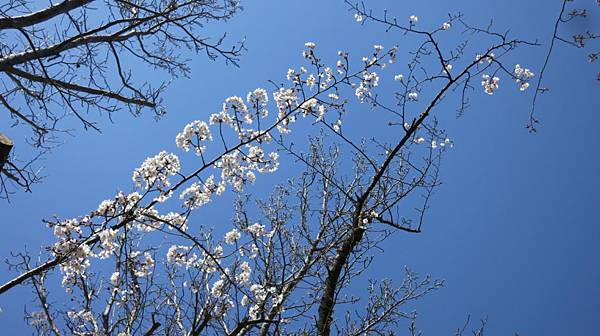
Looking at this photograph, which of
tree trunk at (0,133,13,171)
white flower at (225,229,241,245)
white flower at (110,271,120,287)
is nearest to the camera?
tree trunk at (0,133,13,171)

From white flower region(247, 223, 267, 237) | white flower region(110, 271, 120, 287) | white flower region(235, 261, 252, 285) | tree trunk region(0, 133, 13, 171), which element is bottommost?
tree trunk region(0, 133, 13, 171)

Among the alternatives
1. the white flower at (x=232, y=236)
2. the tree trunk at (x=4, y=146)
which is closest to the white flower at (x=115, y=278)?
the white flower at (x=232, y=236)

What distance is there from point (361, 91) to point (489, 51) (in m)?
2.06

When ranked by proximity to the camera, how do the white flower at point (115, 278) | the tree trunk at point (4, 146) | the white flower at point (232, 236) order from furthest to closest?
1. the white flower at point (232, 236)
2. the white flower at point (115, 278)
3. the tree trunk at point (4, 146)

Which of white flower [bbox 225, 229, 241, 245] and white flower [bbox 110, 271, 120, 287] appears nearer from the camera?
white flower [bbox 110, 271, 120, 287]

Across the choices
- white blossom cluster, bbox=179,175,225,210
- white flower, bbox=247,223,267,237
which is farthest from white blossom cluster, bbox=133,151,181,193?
white flower, bbox=247,223,267,237

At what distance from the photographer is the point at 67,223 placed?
283cm

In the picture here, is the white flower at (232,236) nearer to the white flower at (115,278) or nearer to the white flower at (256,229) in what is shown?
the white flower at (256,229)

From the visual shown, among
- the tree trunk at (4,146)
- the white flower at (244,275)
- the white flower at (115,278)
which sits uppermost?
the white flower at (244,275)

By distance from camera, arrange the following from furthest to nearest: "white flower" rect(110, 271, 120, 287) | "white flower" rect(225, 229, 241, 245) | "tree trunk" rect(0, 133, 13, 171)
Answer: "white flower" rect(225, 229, 241, 245)
"white flower" rect(110, 271, 120, 287)
"tree trunk" rect(0, 133, 13, 171)

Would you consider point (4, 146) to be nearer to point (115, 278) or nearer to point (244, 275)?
point (115, 278)

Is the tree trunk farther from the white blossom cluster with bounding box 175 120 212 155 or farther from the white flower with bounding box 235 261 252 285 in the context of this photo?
the white flower with bounding box 235 261 252 285

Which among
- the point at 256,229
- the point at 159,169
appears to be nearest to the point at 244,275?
the point at 256,229

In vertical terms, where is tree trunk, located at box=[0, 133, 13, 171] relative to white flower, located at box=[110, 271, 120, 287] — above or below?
below
